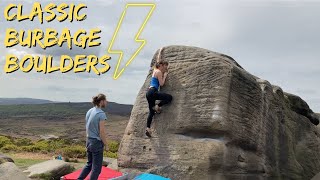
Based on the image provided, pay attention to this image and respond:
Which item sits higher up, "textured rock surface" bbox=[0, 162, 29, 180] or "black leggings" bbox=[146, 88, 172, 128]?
"black leggings" bbox=[146, 88, 172, 128]

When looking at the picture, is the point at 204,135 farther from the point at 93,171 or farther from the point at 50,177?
the point at 50,177

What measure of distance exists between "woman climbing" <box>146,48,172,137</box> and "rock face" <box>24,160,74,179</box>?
7757 mm

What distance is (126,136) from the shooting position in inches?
618

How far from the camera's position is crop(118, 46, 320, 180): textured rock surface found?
46.1 feet

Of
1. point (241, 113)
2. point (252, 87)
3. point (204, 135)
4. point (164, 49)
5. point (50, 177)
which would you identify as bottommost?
point (50, 177)

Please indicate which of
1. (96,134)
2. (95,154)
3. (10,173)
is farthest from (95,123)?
(10,173)

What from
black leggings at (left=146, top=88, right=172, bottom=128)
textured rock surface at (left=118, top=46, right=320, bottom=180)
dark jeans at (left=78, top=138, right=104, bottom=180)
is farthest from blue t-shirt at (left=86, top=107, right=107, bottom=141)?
textured rock surface at (left=118, top=46, right=320, bottom=180)

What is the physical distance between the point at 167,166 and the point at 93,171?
3.16 metres

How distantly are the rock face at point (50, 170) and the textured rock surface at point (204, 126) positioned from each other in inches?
244

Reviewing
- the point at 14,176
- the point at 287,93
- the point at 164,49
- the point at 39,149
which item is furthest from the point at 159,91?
the point at 39,149

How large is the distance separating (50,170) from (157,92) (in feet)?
29.1

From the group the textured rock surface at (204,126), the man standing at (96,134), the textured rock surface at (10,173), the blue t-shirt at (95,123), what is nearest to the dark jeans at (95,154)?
the man standing at (96,134)

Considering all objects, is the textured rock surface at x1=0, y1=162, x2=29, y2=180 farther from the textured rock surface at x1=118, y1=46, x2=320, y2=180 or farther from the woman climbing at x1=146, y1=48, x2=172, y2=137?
the woman climbing at x1=146, y1=48, x2=172, y2=137

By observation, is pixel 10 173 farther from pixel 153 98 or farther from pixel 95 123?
pixel 95 123
